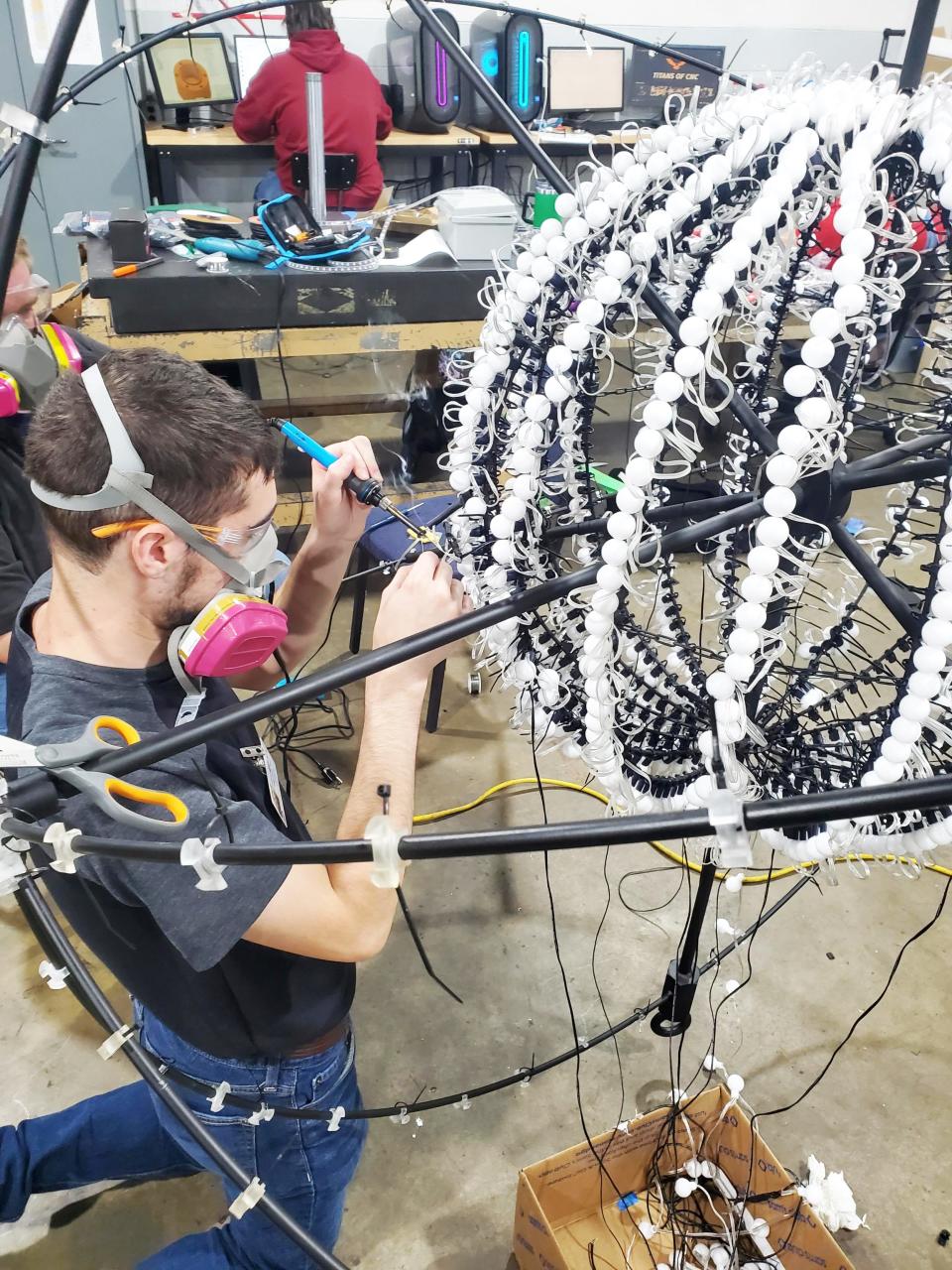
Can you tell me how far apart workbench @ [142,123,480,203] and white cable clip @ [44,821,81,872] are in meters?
4.04

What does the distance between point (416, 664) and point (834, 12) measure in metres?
5.80

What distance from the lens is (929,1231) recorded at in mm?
1535

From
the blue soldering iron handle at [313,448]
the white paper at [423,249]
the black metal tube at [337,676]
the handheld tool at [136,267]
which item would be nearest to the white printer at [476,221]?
the white paper at [423,249]

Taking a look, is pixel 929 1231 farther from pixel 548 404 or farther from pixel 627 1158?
pixel 548 404

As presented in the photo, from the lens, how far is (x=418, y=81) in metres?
4.14

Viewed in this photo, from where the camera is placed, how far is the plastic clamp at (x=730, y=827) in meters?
0.43

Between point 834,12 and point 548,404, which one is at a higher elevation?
point 834,12

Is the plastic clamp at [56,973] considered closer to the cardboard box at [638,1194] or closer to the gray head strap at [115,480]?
the gray head strap at [115,480]

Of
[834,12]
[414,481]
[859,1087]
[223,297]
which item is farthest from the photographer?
[834,12]

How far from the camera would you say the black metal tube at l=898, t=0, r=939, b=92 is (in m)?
0.69

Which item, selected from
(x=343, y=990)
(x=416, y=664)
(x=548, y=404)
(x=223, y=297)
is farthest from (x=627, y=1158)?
(x=223, y=297)

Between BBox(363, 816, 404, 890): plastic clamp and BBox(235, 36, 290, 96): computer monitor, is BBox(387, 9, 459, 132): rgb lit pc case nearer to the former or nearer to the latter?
BBox(235, 36, 290, 96): computer monitor

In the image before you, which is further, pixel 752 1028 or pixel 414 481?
pixel 414 481

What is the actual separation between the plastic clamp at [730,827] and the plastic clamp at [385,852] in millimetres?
168
